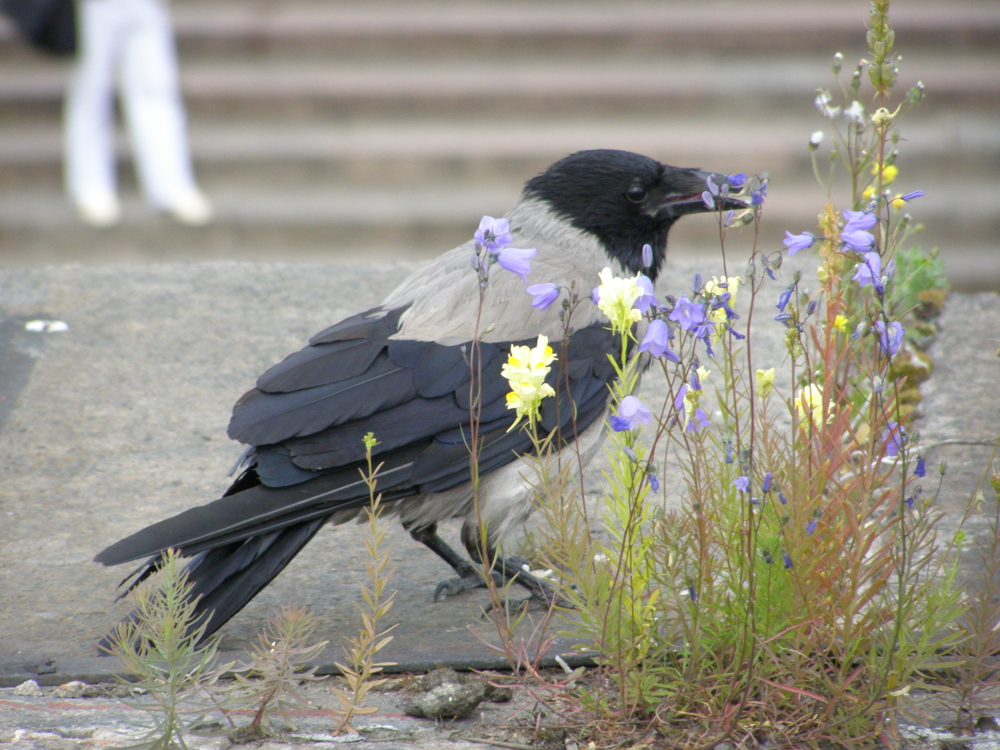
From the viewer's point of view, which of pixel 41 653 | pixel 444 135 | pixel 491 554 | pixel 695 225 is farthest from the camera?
pixel 444 135

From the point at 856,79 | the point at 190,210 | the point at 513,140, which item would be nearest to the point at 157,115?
the point at 190,210

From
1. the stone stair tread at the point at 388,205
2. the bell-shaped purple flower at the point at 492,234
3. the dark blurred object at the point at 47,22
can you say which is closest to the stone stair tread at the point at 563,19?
the dark blurred object at the point at 47,22

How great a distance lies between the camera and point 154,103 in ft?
24.5

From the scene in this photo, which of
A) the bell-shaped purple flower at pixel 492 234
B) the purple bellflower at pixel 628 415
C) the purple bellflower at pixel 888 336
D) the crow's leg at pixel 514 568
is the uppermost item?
the bell-shaped purple flower at pixel 492 234

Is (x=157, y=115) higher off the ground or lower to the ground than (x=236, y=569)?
higher

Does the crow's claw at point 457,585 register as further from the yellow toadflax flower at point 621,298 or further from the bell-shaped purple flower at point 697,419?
the yellow toadflax flower at point 621,298

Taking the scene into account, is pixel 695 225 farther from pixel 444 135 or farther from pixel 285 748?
pixel 285 748

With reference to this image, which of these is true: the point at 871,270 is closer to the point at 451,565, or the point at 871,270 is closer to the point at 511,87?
the point at 451,565

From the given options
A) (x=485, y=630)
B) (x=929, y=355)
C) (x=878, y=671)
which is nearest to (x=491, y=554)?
(x=485, y=630)

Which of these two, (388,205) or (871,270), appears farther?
(388,205)

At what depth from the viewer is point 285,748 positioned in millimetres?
2305

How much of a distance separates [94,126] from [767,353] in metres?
5.29

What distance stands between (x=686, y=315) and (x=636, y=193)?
5.71 feet

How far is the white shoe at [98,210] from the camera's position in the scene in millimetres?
7766
